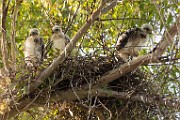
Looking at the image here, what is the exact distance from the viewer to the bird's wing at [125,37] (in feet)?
18.6

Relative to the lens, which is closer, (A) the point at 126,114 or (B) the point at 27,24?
(A) the point at 126,114

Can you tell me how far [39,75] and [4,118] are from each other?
542 millimetres

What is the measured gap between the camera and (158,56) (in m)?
3.89

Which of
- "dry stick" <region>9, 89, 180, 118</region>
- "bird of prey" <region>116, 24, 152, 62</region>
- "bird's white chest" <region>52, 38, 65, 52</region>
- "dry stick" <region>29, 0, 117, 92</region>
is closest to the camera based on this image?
"dry stick" <region>29, 0, 117, 92</region>

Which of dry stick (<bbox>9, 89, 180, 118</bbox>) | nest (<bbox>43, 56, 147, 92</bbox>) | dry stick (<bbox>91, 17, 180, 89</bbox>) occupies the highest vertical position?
dry stick (<bbox>91, 17, 180, 89</bbox>)

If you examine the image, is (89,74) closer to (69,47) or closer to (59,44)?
(69,47)

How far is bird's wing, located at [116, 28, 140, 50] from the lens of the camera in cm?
568

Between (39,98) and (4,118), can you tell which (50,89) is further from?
(4,118)

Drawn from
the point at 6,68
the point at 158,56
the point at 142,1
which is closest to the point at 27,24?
the point at 142,1

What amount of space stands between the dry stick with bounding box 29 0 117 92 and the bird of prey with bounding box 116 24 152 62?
1582 mm

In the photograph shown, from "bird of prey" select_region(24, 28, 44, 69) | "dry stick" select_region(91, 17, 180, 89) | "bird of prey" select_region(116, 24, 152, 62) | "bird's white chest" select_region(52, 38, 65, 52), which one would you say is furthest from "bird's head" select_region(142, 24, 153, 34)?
"dry stick" select_region(91, 17, 180, 89)

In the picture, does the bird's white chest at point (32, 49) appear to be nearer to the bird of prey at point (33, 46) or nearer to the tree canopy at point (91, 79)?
the bird of prey at point (33, 46)

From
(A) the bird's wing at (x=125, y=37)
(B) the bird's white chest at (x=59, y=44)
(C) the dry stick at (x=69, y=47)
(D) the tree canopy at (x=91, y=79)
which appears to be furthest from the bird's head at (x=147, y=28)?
(C) the dry stick at (x=69, y=47)

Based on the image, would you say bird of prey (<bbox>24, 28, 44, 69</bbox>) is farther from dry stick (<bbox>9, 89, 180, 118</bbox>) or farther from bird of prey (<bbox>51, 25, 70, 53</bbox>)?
dry stick (<bbox>9, 89, 180, 118</bbox>)
